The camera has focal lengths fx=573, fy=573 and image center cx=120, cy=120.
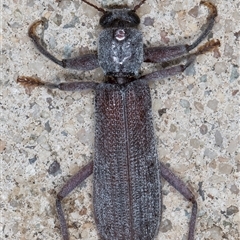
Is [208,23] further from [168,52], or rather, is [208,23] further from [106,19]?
[106,19]

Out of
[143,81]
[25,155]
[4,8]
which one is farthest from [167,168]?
[4,8]

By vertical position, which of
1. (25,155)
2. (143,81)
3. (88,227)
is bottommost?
(88,227)

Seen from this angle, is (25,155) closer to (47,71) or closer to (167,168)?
(47,71)

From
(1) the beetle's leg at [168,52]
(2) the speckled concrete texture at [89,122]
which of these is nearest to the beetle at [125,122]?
(1) the beetle's leg at [168,52]

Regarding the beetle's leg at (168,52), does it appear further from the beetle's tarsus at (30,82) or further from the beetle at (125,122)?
the beetle's tarsus at (30,82)

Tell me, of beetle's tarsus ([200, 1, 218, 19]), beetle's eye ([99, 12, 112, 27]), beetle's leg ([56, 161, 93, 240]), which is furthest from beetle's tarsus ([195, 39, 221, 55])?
beetle's leg ([56, 161, 93, 240])

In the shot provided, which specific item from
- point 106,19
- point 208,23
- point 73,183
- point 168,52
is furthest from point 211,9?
point 73,183

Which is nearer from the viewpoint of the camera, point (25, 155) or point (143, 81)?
point (143, 81)
